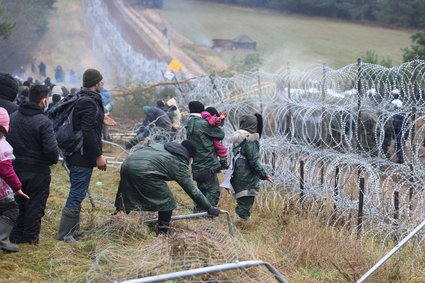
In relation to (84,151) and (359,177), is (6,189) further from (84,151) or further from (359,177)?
(359,177)

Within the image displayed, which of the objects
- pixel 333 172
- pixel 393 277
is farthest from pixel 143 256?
pixel 333 172

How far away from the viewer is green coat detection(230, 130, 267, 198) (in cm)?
618

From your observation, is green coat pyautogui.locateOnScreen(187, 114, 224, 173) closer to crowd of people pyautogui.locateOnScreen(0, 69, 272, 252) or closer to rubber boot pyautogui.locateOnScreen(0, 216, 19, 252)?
crowd of people pyautogui.locateOnScreen(0, 69, 272, 252)

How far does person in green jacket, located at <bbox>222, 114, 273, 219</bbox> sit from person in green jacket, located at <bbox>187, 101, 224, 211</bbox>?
0.26m

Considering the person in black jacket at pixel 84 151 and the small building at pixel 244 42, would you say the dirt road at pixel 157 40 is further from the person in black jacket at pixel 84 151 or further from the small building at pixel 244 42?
the person in black jacket at pixel 84 151

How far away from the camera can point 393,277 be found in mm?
4574

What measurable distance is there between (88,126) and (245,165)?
213 cm

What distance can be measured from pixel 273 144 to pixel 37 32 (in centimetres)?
3686

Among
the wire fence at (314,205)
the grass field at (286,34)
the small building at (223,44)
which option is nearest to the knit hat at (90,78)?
the wire fence at (314,205)

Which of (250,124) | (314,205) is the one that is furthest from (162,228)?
(314,205)

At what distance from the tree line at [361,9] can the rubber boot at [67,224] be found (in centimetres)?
2902

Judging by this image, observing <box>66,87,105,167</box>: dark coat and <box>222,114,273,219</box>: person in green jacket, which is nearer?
<box>66,87,105,167</box>: dark coat

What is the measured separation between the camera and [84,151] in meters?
5.03

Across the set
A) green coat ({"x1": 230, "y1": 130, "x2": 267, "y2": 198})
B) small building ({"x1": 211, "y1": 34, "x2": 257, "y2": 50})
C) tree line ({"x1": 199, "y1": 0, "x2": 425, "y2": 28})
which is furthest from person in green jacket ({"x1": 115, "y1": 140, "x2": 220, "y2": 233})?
small building ({"x1": 211, "y1": 34, "x2": 257, "y2": 50})
